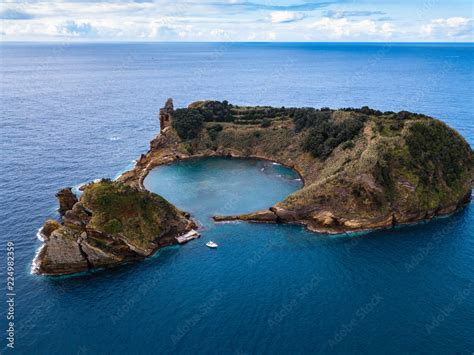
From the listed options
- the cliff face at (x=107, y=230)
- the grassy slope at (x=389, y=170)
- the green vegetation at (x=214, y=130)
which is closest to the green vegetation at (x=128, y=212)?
the cliff face at (x=107, y=230)

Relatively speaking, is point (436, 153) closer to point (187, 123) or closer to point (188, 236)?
point (188, 236)

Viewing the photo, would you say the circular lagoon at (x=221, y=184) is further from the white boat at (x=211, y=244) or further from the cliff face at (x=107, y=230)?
the cliff face at (x=107, y=230)

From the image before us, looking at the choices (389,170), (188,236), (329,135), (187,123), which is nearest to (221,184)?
(188,236)

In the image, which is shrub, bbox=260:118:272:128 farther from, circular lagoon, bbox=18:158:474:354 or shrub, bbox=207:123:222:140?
circular lagoon, bbox=18:158:474:354

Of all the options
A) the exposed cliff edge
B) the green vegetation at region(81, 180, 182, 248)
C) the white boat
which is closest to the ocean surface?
the white boat
